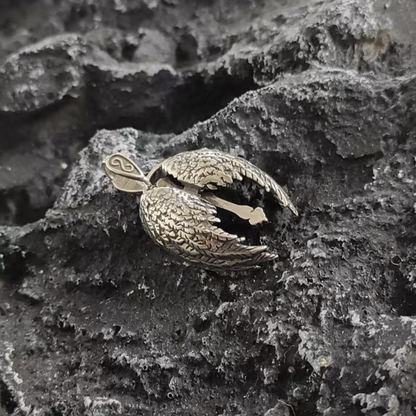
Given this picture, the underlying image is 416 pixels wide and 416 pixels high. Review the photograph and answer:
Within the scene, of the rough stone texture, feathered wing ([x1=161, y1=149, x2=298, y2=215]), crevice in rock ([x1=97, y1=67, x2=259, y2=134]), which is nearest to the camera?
the rough stone texture

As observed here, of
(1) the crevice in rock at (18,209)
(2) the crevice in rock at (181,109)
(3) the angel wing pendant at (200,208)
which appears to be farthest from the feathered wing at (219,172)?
(1) the crevice in rock at (18,209)

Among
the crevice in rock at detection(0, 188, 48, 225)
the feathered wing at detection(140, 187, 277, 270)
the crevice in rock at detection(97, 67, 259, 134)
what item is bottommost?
the feathered wing at detection(140, 187, 277, 270)

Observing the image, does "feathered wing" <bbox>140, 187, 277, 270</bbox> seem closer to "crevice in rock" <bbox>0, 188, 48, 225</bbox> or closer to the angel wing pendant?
the angel wing pendant

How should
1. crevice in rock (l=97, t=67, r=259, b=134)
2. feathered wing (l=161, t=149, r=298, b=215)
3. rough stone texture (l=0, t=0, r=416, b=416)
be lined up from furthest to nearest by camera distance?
crevice in rock (l=97, t=67, r=259, b=134)
feathered wing (l=161, t=149, r=298, b=215)
rough stone texture (l=0, t=0, r=416, b=416)

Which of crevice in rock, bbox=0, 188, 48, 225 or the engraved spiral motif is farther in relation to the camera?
crevice in rock, bbox=0, 188, 48, 225

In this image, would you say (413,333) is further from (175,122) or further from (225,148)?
(175,122)

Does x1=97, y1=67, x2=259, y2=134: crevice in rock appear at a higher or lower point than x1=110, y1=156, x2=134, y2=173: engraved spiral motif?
higher

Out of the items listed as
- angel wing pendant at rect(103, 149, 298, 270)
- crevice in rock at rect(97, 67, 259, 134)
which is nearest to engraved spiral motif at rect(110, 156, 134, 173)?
angel wing pendant at rect(103, 149, 298, 270)
